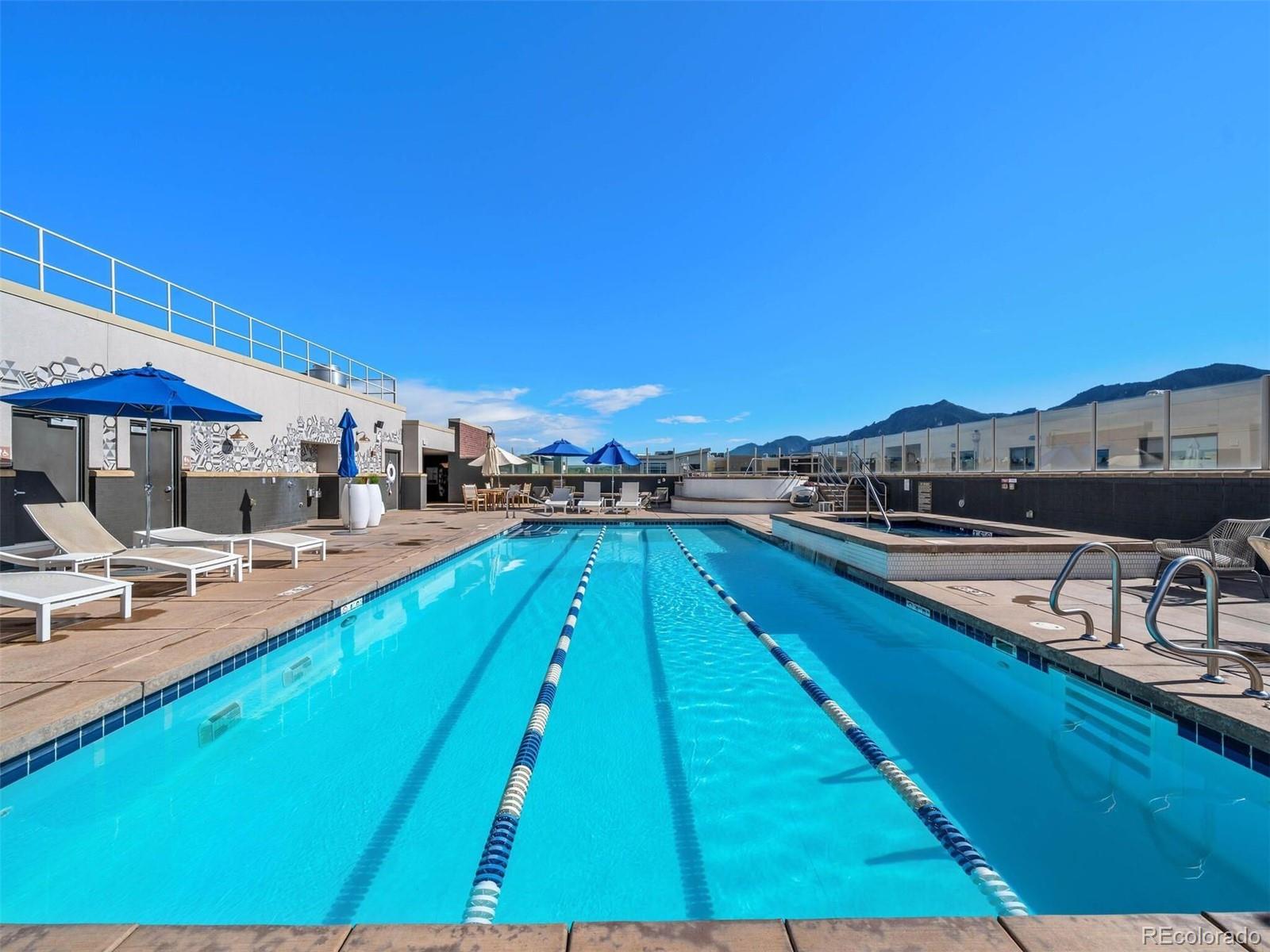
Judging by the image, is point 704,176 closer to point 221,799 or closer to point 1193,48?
point 1193,48

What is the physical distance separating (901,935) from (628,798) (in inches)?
62.9

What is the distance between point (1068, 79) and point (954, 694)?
31.0 ft

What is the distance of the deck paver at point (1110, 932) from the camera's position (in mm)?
1298

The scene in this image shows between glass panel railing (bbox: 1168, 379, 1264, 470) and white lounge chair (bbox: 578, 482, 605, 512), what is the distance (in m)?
12.0

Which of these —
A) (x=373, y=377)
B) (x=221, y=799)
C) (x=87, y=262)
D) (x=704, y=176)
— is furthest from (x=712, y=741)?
(x=373, y=377)

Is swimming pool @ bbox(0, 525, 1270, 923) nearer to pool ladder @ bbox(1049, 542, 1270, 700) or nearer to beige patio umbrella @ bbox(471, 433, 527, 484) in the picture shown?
pool ladder @ bbox(1049, 542, 1270, 700)

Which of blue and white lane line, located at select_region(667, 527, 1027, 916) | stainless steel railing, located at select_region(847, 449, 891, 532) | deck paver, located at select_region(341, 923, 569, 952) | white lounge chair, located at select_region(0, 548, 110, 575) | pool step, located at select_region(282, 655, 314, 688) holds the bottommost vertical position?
blue and white lane line, located at select_region(667, 527, 1027, 916)

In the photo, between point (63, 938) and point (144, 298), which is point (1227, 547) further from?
point (144, 298)

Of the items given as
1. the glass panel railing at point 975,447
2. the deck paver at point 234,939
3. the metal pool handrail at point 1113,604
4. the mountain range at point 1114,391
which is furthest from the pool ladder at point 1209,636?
the mountain range at point 1114,391

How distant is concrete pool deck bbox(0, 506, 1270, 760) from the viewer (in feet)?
8.65

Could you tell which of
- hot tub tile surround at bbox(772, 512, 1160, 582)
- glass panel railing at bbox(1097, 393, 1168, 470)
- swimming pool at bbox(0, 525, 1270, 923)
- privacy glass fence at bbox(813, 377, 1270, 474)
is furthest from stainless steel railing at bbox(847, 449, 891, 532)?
swimming pool at bbox(0, 525, 1270, 923)

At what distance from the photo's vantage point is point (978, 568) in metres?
6.00

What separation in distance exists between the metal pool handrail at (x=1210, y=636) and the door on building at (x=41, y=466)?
10136 mm

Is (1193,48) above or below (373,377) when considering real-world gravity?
above
